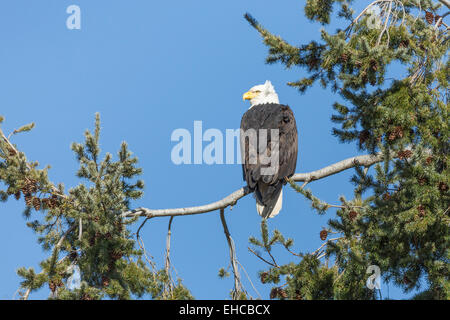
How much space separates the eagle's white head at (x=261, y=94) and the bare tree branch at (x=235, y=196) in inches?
117

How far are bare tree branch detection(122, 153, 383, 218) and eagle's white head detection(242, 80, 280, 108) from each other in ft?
9.74

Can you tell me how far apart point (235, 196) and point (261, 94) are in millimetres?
3252

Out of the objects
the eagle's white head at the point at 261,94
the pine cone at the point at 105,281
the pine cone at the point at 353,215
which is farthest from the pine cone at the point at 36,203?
the eagle's white head at the point at 261,94

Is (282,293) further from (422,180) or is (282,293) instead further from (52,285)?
(52,285)

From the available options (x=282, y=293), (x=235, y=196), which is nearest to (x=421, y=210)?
(x=282, y=293)

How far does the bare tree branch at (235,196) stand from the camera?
635 centimetres

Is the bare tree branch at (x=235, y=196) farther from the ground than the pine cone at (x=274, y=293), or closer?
farther from the ground

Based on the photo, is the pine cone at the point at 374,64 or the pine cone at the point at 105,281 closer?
the pine cone at the point at 105,281

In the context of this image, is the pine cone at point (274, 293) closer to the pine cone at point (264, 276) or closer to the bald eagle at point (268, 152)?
the pine cone at point (264, 276)

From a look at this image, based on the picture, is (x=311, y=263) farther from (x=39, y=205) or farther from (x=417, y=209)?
(x=39, y=205)

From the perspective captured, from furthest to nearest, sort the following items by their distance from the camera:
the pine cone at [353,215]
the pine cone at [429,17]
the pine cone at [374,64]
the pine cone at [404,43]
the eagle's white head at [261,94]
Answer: the eagle's white head at [261,94] → the pine cone at [429,17] → the pine cone at [404,43] → the pine cone at [374,64] → the pine cone at [353,215]

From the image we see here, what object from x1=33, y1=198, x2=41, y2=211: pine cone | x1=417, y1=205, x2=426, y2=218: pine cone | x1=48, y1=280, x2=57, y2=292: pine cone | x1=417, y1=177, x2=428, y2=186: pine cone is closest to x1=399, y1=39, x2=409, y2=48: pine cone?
x1=417, y1=177, x2=428, y2=186: pine cone

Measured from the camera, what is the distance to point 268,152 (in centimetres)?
757
